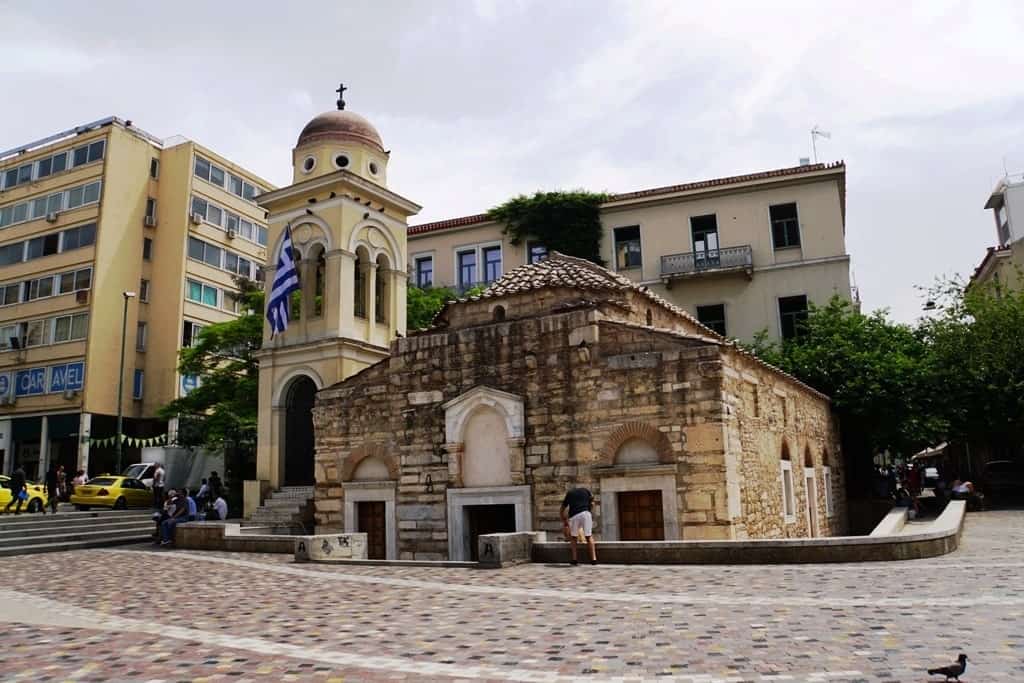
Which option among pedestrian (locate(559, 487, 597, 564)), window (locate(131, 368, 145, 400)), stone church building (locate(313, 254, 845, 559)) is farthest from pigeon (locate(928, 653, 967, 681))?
window (locate(131, 368, 145, 400))

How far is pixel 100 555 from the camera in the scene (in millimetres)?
15664

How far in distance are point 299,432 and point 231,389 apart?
6945 mm

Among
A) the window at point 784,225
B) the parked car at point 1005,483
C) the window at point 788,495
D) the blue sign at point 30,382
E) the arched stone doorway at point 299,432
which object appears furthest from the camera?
the blue sign at point 30,382

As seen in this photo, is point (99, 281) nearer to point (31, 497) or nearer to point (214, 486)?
point (31, 497)

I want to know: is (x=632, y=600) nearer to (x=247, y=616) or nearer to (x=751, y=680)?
(x=751, y=680)

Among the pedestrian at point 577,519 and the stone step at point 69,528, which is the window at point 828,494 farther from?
the stone step at point 69,528

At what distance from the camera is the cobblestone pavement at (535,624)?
18.2 ft

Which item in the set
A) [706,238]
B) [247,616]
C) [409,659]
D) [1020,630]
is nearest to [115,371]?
[706,238]

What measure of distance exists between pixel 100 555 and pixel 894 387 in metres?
22.1

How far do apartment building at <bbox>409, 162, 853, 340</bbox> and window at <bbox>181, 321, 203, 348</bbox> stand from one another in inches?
802

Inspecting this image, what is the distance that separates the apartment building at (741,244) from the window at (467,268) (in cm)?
596

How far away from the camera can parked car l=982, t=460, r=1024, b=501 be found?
26625 millimetres

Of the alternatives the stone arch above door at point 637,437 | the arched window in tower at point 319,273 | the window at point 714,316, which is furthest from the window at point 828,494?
the arched window in tower at point 319,273

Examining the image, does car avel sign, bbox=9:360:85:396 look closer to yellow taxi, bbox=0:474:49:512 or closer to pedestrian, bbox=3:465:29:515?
yellow taxi, bbox=0:474:49:512
